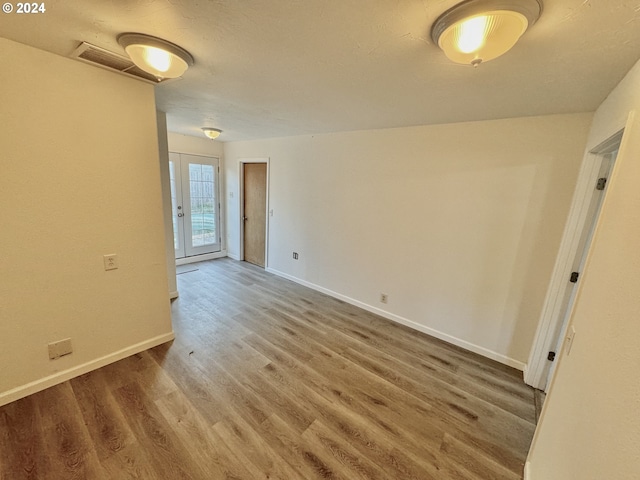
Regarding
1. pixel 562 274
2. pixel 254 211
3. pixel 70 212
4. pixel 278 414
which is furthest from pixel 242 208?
pixel 562 274

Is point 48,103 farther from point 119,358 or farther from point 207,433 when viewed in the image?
point 207,433

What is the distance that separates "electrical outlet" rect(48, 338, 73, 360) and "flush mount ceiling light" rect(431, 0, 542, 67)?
3148mm

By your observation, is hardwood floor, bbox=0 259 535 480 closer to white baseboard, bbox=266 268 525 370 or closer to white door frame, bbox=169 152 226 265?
white baseboard, bbox=266 268 525 370

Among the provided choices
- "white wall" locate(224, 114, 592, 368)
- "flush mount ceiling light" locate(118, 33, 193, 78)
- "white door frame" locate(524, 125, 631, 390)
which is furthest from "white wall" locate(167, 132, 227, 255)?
"white door frame" locate(524, 125, 631, 390)

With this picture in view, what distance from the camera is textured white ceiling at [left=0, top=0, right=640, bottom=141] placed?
3.51 feet

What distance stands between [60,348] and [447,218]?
3622 mm

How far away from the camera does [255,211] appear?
4855mm

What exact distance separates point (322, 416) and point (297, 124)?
9.99ft

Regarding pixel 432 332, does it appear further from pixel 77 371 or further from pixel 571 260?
pixel 77 371

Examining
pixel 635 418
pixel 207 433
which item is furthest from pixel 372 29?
pixel 207 433

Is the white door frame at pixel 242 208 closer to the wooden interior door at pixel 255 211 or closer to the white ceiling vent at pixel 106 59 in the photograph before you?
the wooden interior door at pixel 255 211

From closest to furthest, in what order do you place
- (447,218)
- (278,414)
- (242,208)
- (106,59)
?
(106,59) → (278,414) → (447,218) → (242,208)

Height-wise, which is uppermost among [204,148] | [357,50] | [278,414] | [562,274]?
[357,50]

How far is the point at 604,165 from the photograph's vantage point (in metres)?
1.84
